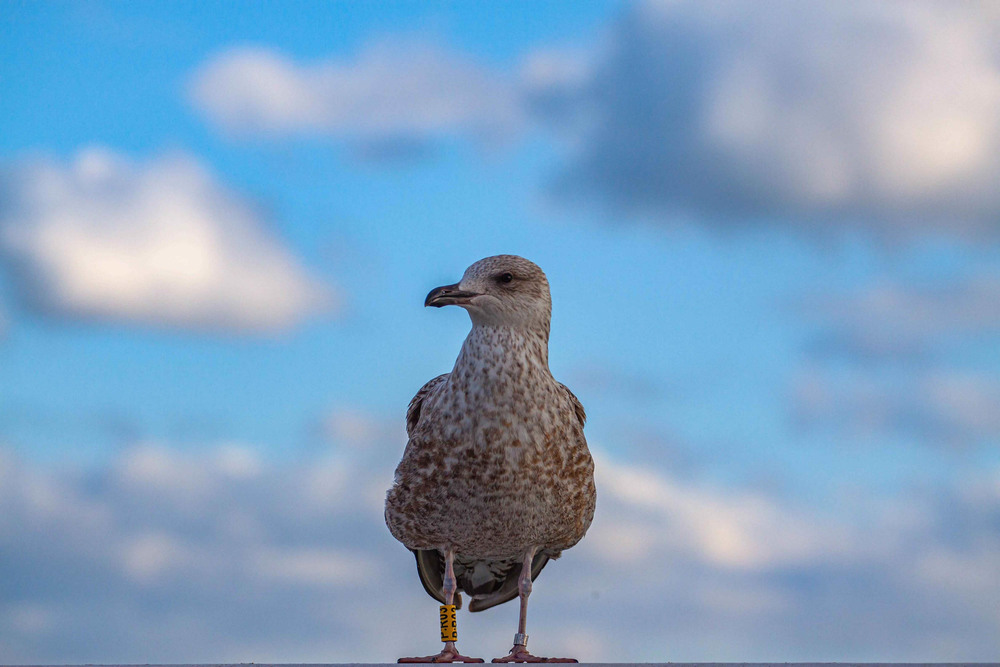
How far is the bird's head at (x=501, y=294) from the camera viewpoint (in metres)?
12.1

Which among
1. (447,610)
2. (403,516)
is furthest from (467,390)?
(447,610)

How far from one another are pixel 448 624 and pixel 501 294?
335 cm

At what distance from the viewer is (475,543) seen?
12.3 metres

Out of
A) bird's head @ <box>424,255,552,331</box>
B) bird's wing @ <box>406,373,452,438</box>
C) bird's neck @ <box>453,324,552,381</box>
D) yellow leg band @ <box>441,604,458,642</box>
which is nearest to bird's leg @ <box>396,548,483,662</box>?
yellow leg band @ <box>441,604,458,642</box>

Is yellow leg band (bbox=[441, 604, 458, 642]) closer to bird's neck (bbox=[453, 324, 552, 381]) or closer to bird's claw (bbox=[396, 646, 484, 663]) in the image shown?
bird's claw (bbox=[396, 646, 484, 663])

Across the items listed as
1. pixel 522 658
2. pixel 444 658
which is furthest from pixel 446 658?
pixel 522 658

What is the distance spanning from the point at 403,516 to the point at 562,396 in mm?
1985

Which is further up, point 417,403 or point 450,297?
point 450,297

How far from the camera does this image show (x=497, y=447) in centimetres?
1183

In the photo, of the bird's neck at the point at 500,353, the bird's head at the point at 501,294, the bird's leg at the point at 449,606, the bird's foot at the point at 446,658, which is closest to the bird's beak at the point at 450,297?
the bird's head at the point at 501,294

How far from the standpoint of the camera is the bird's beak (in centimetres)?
1205

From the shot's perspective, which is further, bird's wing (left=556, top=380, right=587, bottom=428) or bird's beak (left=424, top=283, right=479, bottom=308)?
bird's wing (left=556, top=380, right=587, bottom=428)

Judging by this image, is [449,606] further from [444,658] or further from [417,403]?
[417,403]

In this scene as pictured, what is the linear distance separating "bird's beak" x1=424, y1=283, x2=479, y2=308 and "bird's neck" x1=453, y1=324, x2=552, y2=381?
35cm
